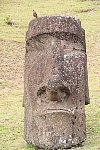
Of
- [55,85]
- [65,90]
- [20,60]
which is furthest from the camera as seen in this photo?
[20,60]

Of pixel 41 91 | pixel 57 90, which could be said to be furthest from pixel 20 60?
pixel 57 90

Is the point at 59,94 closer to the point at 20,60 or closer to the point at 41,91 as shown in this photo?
the point at 41,91

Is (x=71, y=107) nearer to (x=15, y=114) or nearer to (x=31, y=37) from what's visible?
(x=31, y=37)

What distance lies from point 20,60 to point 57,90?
10.0 m

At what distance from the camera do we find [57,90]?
7.16m

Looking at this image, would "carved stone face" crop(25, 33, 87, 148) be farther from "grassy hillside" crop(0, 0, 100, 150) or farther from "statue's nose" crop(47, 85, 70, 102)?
"grassy hillside" crop(0, 0, 100, 150)

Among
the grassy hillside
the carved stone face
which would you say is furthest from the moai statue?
the grassy hillside

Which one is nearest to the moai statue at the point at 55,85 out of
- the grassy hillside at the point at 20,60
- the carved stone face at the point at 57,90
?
the carved stone face at the point at 57,90

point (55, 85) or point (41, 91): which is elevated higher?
point (55, 85)

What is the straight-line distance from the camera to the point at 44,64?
24.0ft

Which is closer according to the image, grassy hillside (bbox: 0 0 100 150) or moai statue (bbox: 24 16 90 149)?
moai statue (bbox: 24 16 90 149)

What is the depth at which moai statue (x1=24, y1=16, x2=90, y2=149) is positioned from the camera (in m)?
7.18

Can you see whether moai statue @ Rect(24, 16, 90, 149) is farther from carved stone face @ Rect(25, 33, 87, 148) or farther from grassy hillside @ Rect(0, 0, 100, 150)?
grassy hillside @ Rect(0, 0, 100, 150)

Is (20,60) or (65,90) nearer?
(65,90)
